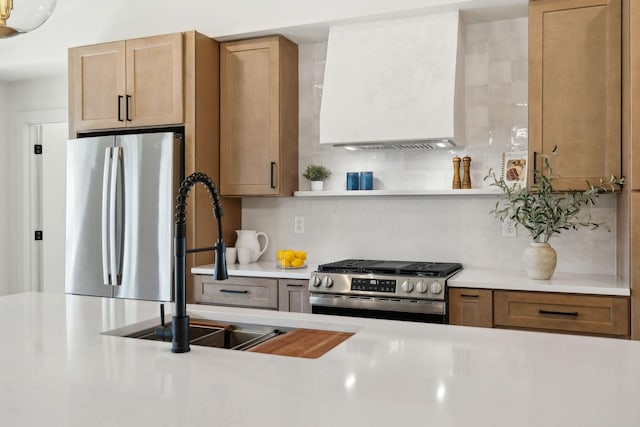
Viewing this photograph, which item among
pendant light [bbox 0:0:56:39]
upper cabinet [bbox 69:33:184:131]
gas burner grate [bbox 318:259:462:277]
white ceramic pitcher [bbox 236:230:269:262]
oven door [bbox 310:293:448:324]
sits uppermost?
upper cabinet [bbox 69:33:184:131]

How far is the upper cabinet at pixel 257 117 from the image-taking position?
12.7 ft

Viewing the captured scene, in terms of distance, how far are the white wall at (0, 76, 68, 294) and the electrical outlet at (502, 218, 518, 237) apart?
4081 millimetres

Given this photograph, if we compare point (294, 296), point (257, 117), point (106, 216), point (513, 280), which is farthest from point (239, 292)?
point (513, 280)

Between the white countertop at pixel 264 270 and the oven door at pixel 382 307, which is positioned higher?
the white countertop at pixel 264 270

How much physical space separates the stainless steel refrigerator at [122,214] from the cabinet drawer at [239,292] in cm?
21

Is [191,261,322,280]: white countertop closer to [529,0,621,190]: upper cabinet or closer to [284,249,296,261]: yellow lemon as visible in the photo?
[284,249,296,261]: yellow lemon

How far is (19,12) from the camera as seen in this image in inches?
66.4

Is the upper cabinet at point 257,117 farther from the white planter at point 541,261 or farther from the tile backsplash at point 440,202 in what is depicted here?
the white planter at point 541,261

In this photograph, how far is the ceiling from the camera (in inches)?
137

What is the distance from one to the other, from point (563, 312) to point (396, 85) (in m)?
1.59

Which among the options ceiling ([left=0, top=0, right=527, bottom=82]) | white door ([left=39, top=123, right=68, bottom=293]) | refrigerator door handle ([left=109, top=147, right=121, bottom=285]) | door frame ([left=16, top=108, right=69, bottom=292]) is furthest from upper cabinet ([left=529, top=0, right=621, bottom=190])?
white door ([left=39, top=123, right=68, bottom=293])

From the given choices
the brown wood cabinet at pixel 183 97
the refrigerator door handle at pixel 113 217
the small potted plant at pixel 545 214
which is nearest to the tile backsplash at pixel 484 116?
the small potted plant at pixel 545 214

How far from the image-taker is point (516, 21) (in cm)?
358

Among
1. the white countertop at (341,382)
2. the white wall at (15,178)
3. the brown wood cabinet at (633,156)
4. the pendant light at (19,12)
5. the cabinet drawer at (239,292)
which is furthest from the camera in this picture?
the white wall at (15,178)
